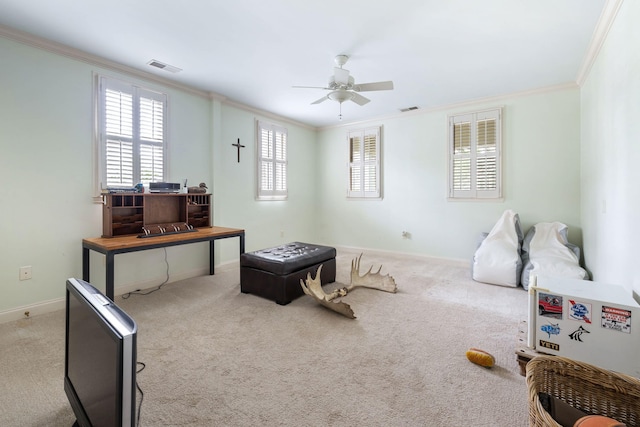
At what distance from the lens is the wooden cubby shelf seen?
10.7 feet

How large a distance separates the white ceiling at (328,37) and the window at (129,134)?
346 millimetres

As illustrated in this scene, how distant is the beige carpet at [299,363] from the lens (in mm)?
Answer: 1624

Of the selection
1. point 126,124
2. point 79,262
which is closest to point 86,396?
point 79,262

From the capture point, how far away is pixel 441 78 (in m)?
3.90

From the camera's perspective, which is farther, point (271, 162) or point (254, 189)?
point (271, 162)

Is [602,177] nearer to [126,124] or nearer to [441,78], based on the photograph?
[441,78]

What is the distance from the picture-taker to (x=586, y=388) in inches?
49.0

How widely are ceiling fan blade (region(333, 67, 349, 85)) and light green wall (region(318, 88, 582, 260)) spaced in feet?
8.27

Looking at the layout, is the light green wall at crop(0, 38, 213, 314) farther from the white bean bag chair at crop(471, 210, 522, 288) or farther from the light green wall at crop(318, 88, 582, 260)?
the white bean bag chair at crop(471, 210, 522, 288)

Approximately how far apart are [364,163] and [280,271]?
3462 mm

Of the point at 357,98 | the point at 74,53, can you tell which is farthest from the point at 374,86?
the point at 74,53

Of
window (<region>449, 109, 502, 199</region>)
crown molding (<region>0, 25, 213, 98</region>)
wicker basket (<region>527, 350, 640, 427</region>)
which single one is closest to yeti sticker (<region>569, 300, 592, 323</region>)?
wicker basket (<region>527, 350, 640, 427</region>)

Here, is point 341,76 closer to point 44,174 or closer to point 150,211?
point 150,211

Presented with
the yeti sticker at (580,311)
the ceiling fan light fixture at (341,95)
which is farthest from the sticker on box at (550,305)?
the ceiling fan light fixture at (341,95)
